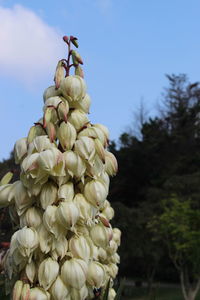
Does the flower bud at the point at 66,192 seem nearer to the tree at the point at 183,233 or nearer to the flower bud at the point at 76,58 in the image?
the flower bud at the point at 76,58

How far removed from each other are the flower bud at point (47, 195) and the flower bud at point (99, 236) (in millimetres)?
158

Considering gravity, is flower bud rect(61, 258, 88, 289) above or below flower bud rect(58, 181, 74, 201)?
below

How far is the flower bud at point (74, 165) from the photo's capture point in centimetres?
116

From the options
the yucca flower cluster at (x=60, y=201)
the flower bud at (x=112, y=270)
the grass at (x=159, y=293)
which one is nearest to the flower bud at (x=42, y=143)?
the yucca flower cluster at (x=60, y=201)

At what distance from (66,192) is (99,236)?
17cm

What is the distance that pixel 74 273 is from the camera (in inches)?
43.5

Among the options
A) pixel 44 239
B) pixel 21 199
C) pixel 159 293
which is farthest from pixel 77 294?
pixel 159 293

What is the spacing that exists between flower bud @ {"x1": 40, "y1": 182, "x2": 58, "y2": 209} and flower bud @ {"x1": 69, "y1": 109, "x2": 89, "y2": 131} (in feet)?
0.60

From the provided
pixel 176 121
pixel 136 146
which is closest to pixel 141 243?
pixel 136 146

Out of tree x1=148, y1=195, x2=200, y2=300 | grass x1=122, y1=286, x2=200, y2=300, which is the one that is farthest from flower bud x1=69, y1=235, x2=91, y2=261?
grass x1=122, y1=286, x2=200, y2=300

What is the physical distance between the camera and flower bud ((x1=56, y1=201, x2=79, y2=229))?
1.10m

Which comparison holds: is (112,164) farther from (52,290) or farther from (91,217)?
(52,290)

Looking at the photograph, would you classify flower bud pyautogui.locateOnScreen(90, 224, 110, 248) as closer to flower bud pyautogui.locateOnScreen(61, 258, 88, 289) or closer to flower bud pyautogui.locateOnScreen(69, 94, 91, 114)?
flower bud pyautogui.locateOnScreen(61, 258, 88, 289)

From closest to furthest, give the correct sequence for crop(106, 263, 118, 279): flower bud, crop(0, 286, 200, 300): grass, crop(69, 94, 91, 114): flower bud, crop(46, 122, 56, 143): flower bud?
crop(46, 122, 56, 143): flower bud < crop(69, 94, 91, 114): flower bud < crop(106, 263, 118, 279): flower bud < crop(0, 286, 200, 300): grass
